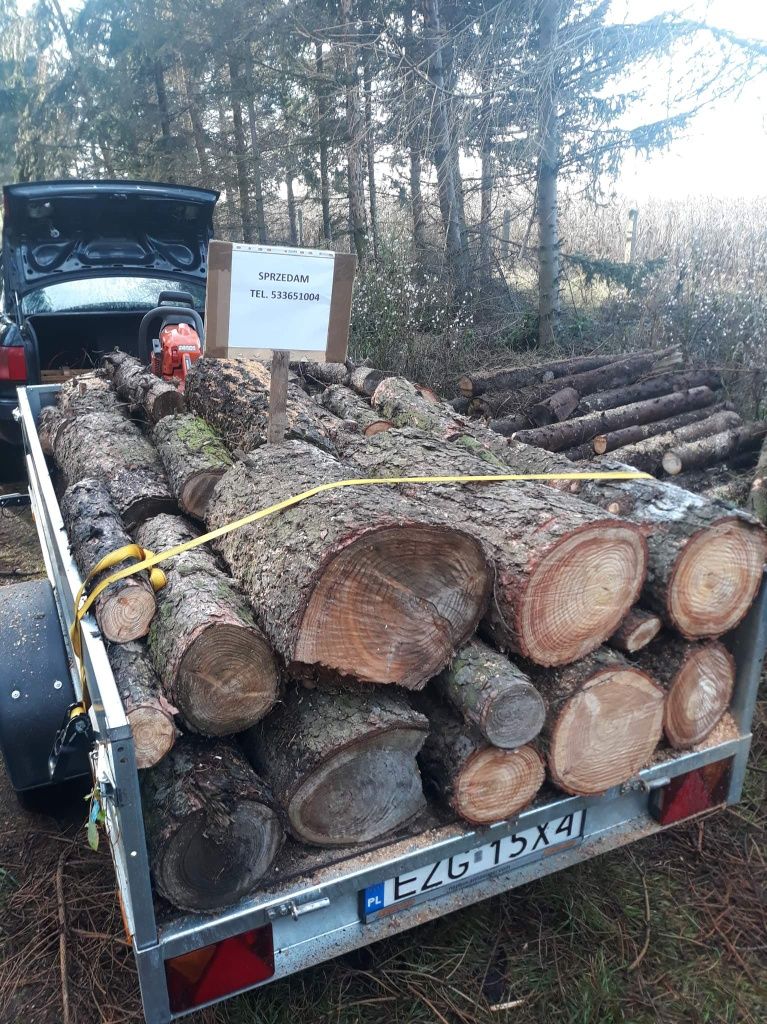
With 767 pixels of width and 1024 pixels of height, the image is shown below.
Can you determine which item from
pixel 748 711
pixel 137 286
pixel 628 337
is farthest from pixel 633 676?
pixel 628 337

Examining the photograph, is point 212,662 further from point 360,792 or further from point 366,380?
point 366,380

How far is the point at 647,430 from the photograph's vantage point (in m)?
6.25

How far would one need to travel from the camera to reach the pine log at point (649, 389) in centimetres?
659

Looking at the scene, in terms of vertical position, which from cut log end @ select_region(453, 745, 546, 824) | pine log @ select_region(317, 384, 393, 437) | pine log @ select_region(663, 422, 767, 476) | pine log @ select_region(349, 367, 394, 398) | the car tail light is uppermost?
the car tail light

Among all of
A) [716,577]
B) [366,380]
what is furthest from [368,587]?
[366,380]

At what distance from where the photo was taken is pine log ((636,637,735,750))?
2.37 metres

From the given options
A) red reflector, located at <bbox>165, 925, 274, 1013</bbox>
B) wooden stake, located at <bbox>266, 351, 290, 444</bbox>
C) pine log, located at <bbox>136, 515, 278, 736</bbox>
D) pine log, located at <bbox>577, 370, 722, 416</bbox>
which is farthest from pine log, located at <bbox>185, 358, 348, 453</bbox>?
pine log, located at <bbox>577, 370, 722, 416</bbox>

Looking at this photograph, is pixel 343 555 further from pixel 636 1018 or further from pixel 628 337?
pixel 628 337

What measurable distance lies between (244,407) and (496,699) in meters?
1.91

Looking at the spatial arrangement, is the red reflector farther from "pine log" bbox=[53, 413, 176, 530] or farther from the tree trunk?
the tree trunk

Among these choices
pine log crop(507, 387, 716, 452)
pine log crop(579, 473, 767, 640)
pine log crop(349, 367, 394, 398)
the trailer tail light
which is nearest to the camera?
pine log crop(579, 473, 767, 640)

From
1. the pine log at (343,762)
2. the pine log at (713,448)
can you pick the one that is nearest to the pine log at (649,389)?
the pine log at (713,448)

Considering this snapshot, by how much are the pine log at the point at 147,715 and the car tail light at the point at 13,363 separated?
171 inches

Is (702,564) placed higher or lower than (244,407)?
lower
